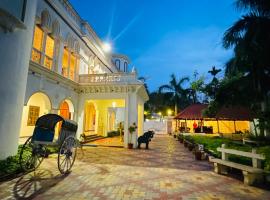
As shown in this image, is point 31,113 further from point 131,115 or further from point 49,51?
point 131,115

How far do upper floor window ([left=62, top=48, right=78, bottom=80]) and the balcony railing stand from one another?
77cm

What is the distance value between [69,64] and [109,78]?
10.0ft

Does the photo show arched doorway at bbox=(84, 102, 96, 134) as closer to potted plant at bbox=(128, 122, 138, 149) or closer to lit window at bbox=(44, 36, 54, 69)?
potted plant at bbox=(128, 122, 138, 149)

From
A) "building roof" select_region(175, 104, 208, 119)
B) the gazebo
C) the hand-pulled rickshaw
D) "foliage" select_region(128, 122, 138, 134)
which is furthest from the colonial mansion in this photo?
the gazebo

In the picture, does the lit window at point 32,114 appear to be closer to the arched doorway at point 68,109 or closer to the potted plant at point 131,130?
the arched doorway at point 68,109

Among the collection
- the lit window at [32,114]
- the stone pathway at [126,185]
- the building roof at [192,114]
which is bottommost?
the stone pathway at [126,185]

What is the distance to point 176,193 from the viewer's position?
4.45 m

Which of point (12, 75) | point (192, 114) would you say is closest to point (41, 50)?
point (12, 75)

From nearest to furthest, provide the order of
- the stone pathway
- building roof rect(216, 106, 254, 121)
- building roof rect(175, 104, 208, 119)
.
Result: 1. the stone pathway
2. building roof rect(216, 106, 254, 121)
3. building roof rect(175, 104, 208, 119)

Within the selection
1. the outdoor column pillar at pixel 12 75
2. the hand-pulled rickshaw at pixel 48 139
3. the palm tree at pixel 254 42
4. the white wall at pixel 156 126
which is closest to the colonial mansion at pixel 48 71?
the outdoor column pillar at pixel 12 75

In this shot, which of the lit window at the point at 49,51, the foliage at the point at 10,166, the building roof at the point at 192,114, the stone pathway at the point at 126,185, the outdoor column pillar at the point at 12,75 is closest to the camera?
the stone pathway at the point at 126,185

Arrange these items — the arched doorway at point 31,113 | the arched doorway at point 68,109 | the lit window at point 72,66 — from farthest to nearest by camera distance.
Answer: the lit window at point 72,66 < the arched doorway at point 68,109 < the arched doorway at point 31,113

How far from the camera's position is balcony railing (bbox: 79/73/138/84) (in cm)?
1367

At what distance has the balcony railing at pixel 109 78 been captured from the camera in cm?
1367
